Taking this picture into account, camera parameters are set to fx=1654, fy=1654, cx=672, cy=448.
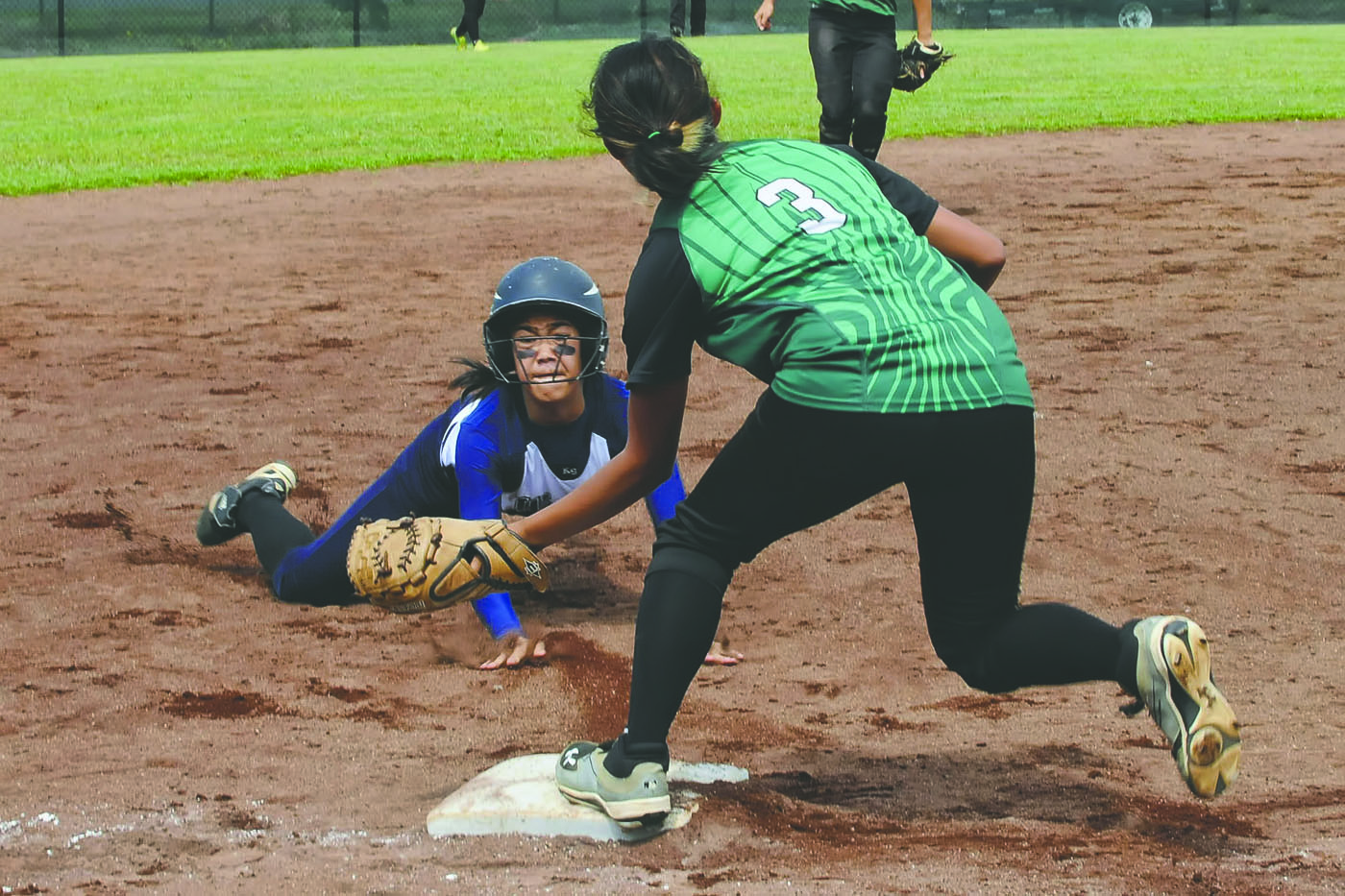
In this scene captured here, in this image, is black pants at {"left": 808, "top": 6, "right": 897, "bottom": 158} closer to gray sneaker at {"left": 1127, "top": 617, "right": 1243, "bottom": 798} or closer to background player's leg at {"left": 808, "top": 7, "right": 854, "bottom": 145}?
background player's leg at {"left": 808, "top": 7, "right": 854, "bottom": 145}

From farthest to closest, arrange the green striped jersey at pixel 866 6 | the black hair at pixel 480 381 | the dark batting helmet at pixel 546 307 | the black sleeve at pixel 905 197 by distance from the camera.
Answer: the green striped jersey at pixel 866 6 < the black hair at pixel 480 381 < the dark batting helmet at pixel 546 307 < the black sleeve at pixel 905 197

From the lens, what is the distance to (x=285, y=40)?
31609 millimetres

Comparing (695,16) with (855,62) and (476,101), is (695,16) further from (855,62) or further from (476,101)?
(855,62)

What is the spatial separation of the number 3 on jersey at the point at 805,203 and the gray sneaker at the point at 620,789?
99 centimetres

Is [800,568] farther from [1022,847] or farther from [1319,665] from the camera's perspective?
[1022,847]

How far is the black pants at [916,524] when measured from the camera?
2736mm

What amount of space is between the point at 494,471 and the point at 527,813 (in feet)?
4.15

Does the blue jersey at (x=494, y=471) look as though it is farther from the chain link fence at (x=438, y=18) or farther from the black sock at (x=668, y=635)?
the chain link fence at (x=438, y=18)

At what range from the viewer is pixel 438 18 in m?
32.5

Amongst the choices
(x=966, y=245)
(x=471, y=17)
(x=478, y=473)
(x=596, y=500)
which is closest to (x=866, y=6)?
(x=478, y=473)

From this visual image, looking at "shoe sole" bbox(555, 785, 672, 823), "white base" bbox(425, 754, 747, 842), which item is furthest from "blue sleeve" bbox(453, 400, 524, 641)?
"shoe sole" bbox(555, 785, 672, 823)

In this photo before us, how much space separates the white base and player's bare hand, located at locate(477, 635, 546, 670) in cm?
88

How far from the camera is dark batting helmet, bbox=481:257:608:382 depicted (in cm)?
410

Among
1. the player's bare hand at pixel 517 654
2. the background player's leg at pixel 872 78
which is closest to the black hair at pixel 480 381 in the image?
the player's bare hand at pixel 517 654
